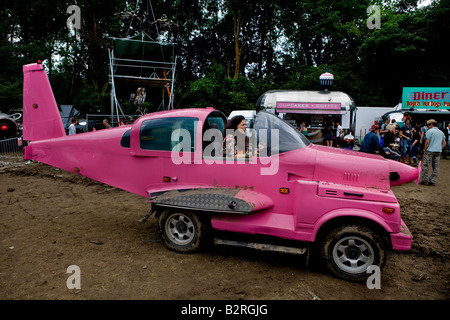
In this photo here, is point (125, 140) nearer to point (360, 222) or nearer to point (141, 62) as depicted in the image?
point (360, 222)

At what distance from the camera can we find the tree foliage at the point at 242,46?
22000 mm

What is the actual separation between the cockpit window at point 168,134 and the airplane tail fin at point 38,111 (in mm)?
2062

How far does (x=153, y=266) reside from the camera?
430cm

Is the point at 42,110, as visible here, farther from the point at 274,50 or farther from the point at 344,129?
the point at 274,50

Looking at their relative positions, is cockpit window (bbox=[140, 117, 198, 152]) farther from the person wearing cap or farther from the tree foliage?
the tree foliage

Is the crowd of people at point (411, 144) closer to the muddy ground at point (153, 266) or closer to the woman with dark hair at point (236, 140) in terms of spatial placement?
the muddy ground at point (153, 266)

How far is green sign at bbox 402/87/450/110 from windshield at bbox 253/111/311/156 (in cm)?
1624

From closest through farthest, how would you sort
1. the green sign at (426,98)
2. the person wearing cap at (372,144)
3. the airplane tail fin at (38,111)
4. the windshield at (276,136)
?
the windshield at (276,136)
the airplane tail fin at (38,111)
the person wearing cap at (372,144)
the green sign at (426,98)

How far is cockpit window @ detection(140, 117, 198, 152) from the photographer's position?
A: 4.67m

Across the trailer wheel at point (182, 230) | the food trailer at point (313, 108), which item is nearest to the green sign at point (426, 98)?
the food trailer at point (313, 108)

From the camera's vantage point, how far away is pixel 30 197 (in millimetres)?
7828

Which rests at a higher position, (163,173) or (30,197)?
(163,173)
